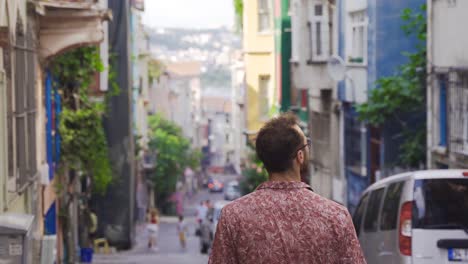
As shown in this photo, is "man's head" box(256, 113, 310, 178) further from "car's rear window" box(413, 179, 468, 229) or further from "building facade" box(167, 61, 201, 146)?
"building facade" box(167, 61, 201, 146)

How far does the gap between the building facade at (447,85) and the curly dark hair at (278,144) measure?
1412 centimetres

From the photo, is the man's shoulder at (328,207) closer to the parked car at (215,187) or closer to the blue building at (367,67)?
the blue building at (367,67)

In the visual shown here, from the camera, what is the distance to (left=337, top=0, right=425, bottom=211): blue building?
28188mm

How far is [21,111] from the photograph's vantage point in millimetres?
17484

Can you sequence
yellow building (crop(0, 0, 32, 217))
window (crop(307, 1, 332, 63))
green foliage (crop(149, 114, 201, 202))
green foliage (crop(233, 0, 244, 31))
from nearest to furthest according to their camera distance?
yellow building (crop(0, 0, 32, 217)) → window (crop(307, 1, 332, 63)) → green foliage (crop(233, 0, 244, 31)) → green foliage (crop(149, 114, 201, 202))

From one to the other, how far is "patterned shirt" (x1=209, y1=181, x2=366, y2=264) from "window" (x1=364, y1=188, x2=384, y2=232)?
7043 mm

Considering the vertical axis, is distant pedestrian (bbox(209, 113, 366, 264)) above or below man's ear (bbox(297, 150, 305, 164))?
below

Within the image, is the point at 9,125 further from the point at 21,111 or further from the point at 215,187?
the point at 215,187

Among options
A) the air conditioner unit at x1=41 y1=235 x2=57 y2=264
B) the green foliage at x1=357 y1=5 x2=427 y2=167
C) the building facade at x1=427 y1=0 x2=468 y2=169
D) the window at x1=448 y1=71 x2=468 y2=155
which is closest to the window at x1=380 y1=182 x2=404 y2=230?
the air conditioner unit at x1=41 y1=235 x2=57 y2=264

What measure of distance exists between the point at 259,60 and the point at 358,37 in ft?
58.8

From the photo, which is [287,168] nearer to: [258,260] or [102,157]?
[258,260]

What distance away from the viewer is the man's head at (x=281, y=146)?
5.55 m

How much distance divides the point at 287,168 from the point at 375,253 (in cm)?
711

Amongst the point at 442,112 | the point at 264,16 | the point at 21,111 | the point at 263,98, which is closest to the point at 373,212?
the point at 21,111
